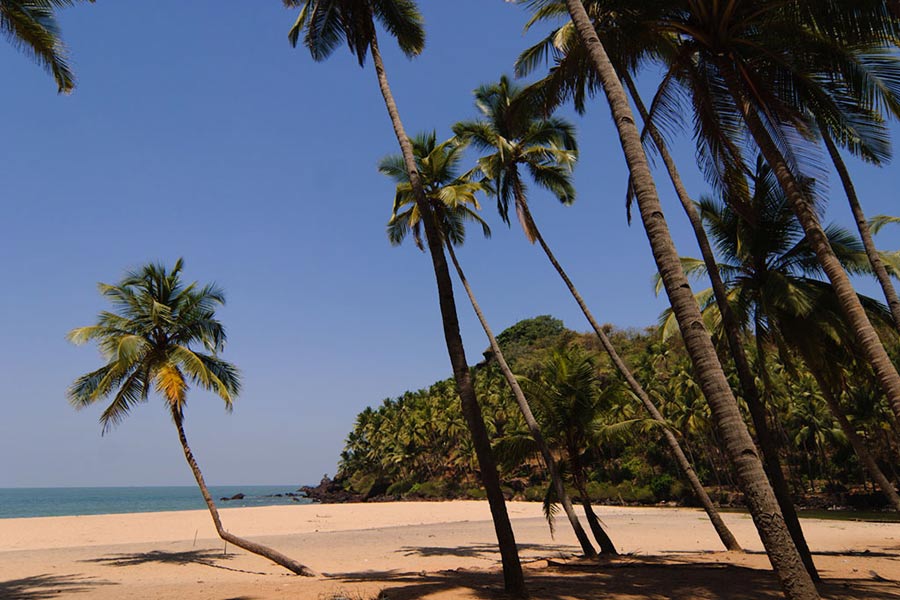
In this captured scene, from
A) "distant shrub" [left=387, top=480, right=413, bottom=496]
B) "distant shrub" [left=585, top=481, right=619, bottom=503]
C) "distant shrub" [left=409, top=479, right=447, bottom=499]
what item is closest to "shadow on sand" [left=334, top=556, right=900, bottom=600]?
"distant shrub" [left=585, top=481, right=619, bottom=503]

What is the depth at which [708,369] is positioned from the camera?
18.1 feet

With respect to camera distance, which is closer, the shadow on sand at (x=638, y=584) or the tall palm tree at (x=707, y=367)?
the tall palm tree at (x=707, y=367)

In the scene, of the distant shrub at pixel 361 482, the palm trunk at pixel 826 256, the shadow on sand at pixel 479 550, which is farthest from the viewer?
the distant shrub at pixel 361 482

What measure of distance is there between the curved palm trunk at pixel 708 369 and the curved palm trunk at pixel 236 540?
10155mm

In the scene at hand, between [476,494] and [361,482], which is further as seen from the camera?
[361,482]

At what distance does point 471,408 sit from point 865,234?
790 cm

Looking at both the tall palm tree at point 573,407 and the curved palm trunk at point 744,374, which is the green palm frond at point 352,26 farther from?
the tall palm tree at point 573,407

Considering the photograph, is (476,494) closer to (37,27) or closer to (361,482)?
(361,482)

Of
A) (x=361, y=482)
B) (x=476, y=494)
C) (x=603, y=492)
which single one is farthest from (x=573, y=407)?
(x=361, y=482)

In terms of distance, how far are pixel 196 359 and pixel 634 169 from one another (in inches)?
550

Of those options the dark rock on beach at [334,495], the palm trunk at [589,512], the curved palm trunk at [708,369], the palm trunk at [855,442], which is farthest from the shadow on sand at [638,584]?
the dark rock on beach at [334,495]

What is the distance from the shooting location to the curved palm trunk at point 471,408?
7.45m

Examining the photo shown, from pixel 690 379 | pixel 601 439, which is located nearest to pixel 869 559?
pixel 601 439

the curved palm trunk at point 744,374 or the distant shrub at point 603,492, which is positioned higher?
the curved palm trunk at point 744,374
